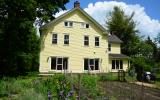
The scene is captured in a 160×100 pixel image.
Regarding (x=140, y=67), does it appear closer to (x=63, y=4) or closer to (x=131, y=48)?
(x=63, y=4)

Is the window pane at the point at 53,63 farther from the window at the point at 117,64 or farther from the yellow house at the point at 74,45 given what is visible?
the window at the point at 117,64

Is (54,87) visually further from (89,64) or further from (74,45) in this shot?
(89,64)

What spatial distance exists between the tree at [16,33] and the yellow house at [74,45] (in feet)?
13.3

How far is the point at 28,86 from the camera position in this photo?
21625 mm

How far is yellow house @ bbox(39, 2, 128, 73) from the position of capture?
137 feet

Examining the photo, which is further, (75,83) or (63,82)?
(75,83)

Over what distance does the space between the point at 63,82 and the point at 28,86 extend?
14.1 feet

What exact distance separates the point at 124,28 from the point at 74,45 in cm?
2906

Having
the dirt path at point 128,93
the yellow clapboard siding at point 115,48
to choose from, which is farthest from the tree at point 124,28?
the dirt path at point 128,93

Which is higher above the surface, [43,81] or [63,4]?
[63,4]

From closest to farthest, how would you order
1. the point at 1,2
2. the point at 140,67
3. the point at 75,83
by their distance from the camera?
1. the point at 75,83
2. the point at 1,2
3. the point at 140,67

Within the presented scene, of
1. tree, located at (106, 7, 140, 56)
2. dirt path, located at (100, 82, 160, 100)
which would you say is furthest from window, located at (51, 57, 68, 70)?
tree, located at (106, 7, 140, 56)

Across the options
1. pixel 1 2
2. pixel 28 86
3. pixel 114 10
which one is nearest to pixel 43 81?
pixel 28 86

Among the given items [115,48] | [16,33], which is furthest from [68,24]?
[115,48]
